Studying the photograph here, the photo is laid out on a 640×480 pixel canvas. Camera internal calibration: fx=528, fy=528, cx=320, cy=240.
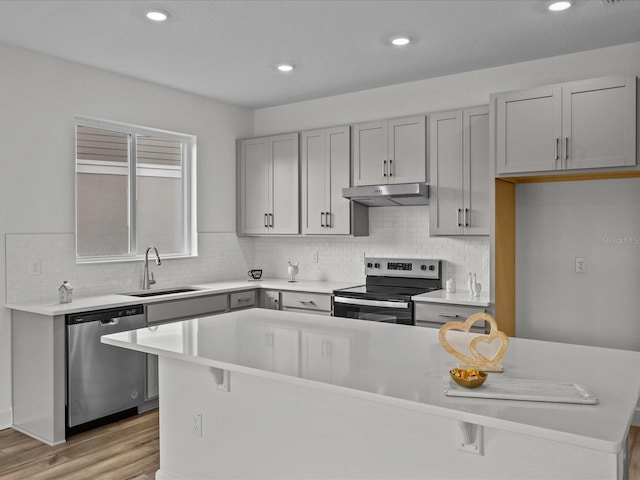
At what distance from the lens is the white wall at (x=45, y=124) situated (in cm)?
378

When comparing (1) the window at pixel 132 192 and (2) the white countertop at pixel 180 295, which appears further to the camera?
→ (1) the window at pixel 132 192

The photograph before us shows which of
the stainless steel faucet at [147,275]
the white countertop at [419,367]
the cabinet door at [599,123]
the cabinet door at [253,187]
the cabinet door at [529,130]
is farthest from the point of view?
the cabinet door at [253,187]

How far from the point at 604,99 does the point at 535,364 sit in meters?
2.26

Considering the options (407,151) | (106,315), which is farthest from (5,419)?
(407,151)

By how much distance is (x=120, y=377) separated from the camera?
3926mm

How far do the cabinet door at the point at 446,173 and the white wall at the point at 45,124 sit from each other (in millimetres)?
2468

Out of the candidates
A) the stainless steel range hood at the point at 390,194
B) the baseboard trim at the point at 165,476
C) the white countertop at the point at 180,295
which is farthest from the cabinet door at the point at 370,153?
the baseboard trim at the point at 165,476

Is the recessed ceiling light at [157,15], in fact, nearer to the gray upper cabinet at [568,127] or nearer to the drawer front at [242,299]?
the gray upper cabinet at [568,127]

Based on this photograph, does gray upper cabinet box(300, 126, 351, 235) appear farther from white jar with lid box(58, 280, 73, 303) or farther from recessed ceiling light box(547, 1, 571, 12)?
white jar with lid box(58, 280, 73, 303)

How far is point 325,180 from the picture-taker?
16.3ft

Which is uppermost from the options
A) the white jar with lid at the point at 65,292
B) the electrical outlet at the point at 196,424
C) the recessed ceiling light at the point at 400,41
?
the recessed ceiling light at the point at 400,41

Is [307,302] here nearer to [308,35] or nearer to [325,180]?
[325,180]

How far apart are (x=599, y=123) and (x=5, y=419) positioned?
4.58 meters

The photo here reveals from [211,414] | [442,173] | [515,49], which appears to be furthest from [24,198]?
[515,49]
